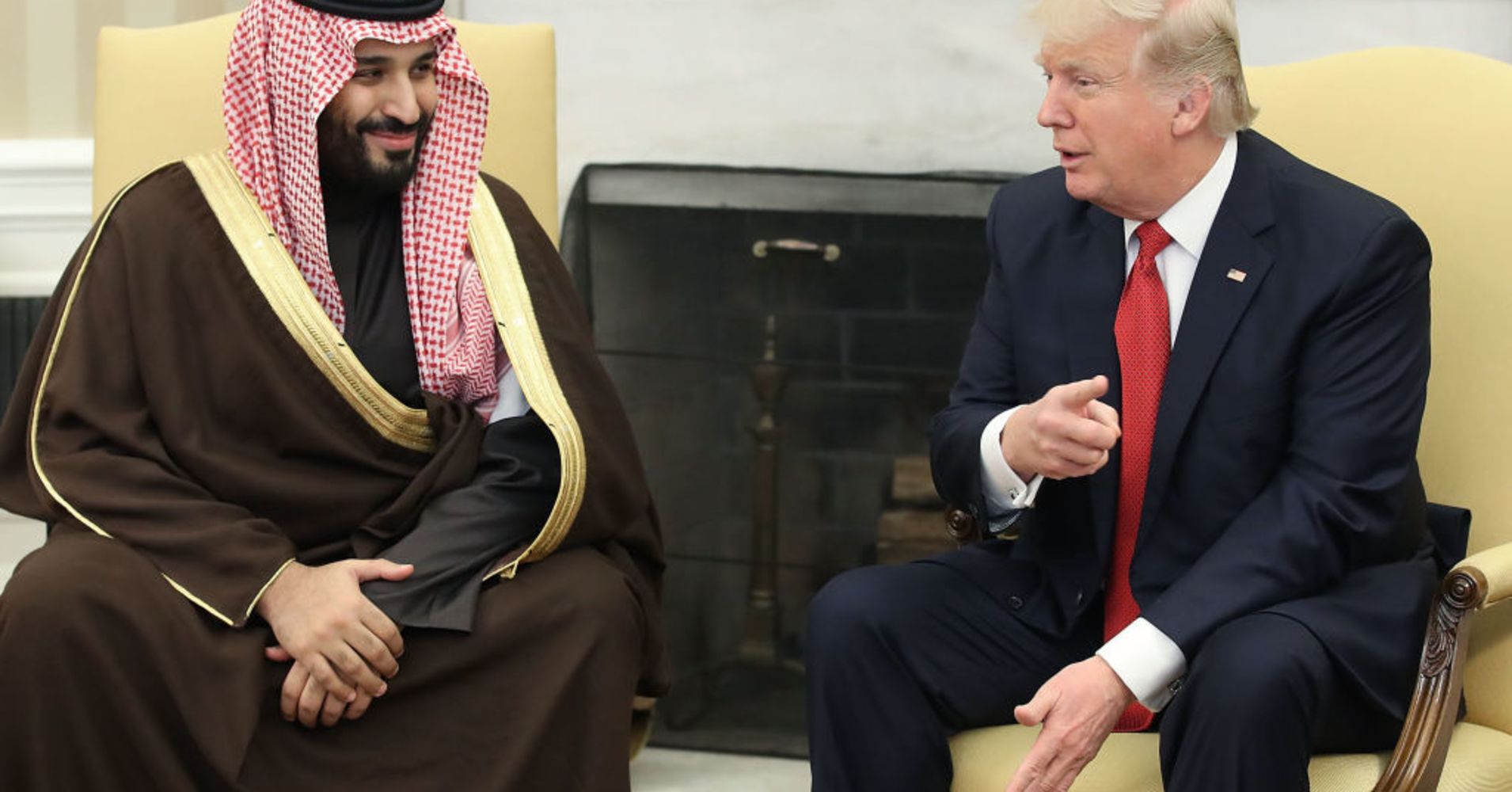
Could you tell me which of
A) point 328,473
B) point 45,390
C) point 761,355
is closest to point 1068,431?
point 328,473

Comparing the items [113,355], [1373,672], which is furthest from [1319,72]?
[113,355]

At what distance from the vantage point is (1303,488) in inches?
88.7

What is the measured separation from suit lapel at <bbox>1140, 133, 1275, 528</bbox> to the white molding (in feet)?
7.70

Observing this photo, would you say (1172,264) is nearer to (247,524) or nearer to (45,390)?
(247,524)

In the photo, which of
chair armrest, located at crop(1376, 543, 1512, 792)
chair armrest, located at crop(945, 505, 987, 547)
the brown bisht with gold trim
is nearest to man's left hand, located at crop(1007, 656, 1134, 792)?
chair armrest, located at crop(1376, 543, 1512, 792)

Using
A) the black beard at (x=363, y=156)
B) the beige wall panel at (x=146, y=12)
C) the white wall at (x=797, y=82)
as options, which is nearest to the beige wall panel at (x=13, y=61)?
the beige wall panel at (x=146, y=12)

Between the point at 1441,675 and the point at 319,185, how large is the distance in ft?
5.43

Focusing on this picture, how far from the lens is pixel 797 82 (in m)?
3.79

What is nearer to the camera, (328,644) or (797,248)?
(328,644)

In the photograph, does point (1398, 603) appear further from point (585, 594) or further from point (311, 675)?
point (311, 675)

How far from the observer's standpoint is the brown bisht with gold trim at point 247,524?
2.36 m

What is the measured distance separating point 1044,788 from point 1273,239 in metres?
0.75

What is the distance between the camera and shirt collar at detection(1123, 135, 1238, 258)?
2408 mm

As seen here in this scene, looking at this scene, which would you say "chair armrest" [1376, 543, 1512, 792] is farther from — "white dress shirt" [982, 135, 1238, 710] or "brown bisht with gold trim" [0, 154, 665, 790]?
"brown bisht with gold trim" [0, 154, 665, 790]
